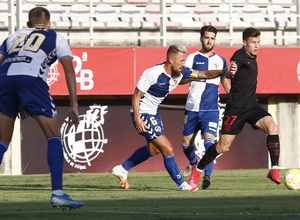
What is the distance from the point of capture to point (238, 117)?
9.41 metres

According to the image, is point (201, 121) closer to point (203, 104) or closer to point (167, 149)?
point (203, 104)

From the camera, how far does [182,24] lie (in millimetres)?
19344

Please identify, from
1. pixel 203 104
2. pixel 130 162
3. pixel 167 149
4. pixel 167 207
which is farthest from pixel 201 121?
pixel 167 207

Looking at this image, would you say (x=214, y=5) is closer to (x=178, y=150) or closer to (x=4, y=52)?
(x=178, y=150)

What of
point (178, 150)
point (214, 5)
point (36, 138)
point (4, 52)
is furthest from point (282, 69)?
point (4, 52)

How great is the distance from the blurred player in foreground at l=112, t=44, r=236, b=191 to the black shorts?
62 cm

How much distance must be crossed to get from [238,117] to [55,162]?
368 cm

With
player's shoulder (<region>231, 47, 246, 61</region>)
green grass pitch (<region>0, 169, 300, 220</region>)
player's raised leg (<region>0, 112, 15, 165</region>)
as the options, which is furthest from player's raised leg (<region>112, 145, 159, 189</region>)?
player's raised leg (<region>0, 112, 15, 165</region>)

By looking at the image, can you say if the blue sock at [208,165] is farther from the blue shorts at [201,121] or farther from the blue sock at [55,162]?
the blue sock at [55,162]

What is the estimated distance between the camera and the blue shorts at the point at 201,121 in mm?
10602

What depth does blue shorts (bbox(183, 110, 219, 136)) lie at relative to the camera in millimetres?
10602

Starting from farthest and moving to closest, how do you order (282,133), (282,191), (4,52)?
1. (282,133)
2. (282,191)
3. (4,52)

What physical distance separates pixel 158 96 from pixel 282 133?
912 cm

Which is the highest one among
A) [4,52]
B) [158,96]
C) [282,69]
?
[4,52]
